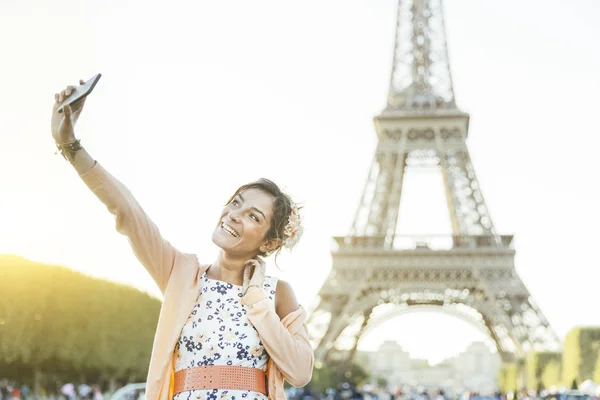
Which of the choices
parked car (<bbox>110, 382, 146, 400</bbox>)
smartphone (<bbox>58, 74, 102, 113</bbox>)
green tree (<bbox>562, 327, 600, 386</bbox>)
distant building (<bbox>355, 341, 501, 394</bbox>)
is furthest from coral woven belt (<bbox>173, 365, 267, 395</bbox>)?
distant building (<bbox>355, 341, 501, 394</bbox>)

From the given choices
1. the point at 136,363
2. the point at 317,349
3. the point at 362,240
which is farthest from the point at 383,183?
the point at 136,363

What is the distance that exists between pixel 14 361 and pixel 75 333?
186 centimetres

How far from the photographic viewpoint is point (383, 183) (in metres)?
35.6

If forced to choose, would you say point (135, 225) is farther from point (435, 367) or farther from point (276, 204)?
point (435, 367)

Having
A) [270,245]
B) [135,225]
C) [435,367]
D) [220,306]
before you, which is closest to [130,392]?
[270,245]

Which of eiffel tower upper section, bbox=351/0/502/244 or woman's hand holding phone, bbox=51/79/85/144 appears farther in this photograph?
eiffel tower upper section, bbox=351/0/502/244

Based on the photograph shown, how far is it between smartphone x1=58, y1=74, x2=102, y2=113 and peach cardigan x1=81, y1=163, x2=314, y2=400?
0.79ft

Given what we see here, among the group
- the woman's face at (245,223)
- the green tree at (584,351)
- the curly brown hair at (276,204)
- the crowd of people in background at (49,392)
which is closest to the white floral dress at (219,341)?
the woman's face at (245,223)

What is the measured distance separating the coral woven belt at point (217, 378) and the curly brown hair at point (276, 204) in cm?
49

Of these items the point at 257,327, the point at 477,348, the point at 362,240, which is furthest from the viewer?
the point at 477,348

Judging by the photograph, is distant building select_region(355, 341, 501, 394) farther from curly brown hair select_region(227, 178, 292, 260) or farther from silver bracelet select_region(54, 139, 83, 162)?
silver bracelet select_region(54, 139, 83, 162)

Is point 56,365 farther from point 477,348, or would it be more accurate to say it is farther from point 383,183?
point 477,348

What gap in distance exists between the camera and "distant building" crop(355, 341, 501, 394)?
124m

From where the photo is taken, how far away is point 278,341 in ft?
9.09
